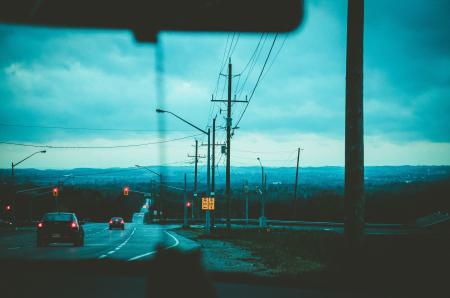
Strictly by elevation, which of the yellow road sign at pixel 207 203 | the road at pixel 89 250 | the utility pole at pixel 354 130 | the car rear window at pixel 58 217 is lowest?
the road at pixel 89 250

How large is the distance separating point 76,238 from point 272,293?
1761 cm

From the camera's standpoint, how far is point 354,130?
957 cm

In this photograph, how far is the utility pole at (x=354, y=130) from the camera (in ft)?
31.0

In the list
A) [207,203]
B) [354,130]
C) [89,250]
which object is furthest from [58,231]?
[354,130]

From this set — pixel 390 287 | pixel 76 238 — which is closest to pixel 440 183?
pixel 76 238

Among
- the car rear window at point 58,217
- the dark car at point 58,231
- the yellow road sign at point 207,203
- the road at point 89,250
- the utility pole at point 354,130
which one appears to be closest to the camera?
the utility pole at point 354,130

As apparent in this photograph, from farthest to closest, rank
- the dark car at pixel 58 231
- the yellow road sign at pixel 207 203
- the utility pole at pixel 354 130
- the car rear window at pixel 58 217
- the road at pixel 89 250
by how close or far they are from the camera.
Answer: the yellow road sign at pixel 207 203 < the car rear window at pixel 58 217 < the dark car at pixel 58 231 < the road at pixel 89 250 < the utility pole at pixel 354 130

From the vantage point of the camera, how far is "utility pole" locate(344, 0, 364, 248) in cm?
945

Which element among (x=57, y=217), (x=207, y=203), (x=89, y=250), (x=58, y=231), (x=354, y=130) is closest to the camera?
(x=354, y=130)

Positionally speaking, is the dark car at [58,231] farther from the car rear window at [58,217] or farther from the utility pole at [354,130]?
the utility pole at [354,130]

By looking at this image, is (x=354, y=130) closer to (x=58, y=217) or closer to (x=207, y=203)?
(x=58, y=217)

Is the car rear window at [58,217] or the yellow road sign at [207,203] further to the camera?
the yellow road sign at [207,203]

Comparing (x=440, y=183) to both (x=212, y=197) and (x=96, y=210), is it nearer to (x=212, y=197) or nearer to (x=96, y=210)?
(x=212, y=197)

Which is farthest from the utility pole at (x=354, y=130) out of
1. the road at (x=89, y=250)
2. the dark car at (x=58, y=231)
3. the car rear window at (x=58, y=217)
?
the car rear window at (x=58, y=217)
